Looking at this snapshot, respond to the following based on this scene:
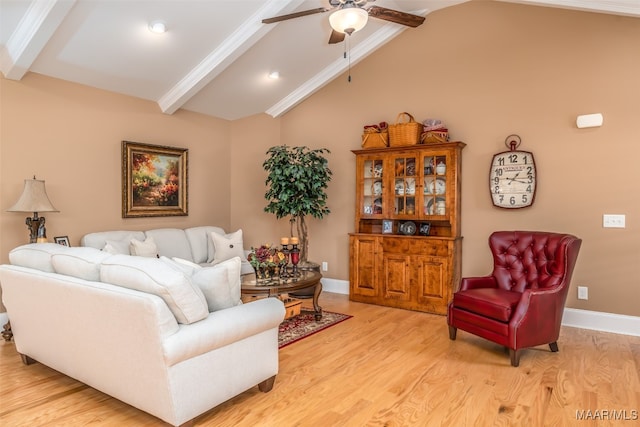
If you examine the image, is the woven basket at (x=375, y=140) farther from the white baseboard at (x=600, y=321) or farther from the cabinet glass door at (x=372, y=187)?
the white baseboard at (x=600, y=321)

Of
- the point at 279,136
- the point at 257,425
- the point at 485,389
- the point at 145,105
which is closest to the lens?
the point at 257,425

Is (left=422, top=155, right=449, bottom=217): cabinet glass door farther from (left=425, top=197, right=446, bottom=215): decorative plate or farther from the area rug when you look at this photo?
the area rug

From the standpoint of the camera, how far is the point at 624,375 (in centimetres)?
301

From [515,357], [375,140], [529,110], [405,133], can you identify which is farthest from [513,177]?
[515,357]

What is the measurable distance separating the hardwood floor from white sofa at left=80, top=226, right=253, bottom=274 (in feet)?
4.48

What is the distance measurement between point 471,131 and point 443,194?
0.82m

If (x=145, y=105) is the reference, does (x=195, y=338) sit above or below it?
below

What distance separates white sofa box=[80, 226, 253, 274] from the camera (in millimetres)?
4586

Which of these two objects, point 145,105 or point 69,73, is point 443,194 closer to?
point 145,105

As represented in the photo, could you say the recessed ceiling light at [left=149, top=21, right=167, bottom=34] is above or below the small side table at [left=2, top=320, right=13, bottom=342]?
above

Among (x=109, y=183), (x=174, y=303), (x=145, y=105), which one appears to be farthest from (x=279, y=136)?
(x=174, y=303)

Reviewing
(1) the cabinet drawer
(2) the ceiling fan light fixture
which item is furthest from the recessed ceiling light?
(1) the cabinet drawer

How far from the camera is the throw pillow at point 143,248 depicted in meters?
4.51

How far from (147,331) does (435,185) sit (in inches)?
142
